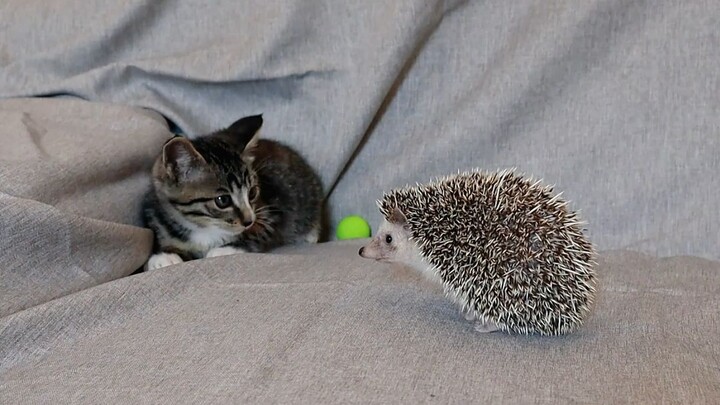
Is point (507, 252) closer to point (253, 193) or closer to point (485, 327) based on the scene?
point (485, 327)

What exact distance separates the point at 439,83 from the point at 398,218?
0.66 m

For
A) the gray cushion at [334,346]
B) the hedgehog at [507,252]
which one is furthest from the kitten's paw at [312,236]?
the hedgehog at [507,252]

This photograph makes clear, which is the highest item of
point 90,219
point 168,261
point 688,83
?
point 688,83

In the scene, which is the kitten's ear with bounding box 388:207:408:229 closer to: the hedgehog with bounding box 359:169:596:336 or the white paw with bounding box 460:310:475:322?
the hedgehog with bounding box 359:169:596:336

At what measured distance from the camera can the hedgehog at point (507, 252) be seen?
1.12 metres

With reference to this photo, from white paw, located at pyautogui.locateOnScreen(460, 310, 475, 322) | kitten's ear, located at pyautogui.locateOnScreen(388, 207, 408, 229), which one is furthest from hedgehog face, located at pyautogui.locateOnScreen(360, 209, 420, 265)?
white paw, located at pyautogui.locateOnScreen(460, 310, 475, 322)

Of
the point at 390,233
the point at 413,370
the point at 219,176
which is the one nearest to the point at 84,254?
the point at 219,176

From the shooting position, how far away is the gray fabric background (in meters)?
1.70

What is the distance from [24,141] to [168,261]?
36 centimetres

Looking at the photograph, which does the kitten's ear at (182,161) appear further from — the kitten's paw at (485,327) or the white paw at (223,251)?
the kitten's paw at (485,327)

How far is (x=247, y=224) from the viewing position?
170 centimetres

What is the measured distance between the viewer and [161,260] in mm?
1633

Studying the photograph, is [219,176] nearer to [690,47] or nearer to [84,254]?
[84,254]

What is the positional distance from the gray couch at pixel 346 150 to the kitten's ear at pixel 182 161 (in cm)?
10
